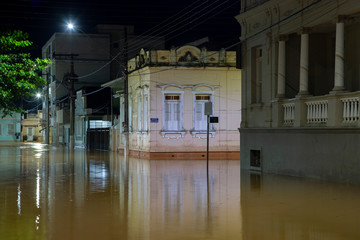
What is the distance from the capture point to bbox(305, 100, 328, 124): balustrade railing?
65.1 ft

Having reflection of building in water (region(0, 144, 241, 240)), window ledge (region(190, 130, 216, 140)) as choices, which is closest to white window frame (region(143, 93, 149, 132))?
window ledge (region(190, 130, 216, 140))

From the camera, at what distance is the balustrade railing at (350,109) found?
18.0 m

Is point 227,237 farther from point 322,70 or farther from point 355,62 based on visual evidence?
point 322,70

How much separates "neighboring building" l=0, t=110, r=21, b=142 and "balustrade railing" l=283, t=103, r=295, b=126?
9105 centimetres

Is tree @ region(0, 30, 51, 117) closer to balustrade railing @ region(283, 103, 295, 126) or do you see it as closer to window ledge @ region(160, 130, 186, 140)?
balustrade railing @ region(283, 103, 295, 126)

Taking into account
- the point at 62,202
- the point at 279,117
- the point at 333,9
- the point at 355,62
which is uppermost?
the point at 333,9

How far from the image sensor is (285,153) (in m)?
22.0

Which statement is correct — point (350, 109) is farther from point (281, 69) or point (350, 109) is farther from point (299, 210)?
point (299, 210)

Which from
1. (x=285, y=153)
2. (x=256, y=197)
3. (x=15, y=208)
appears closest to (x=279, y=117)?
(x=285, y=153)

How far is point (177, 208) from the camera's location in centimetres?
1283

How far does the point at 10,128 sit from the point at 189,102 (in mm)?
78589

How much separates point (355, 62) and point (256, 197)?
26.5 feet

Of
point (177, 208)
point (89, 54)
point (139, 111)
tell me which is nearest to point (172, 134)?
point (139, 111)

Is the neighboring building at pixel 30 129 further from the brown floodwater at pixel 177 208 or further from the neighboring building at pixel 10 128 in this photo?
the brown floodwater at pixel 177 208
